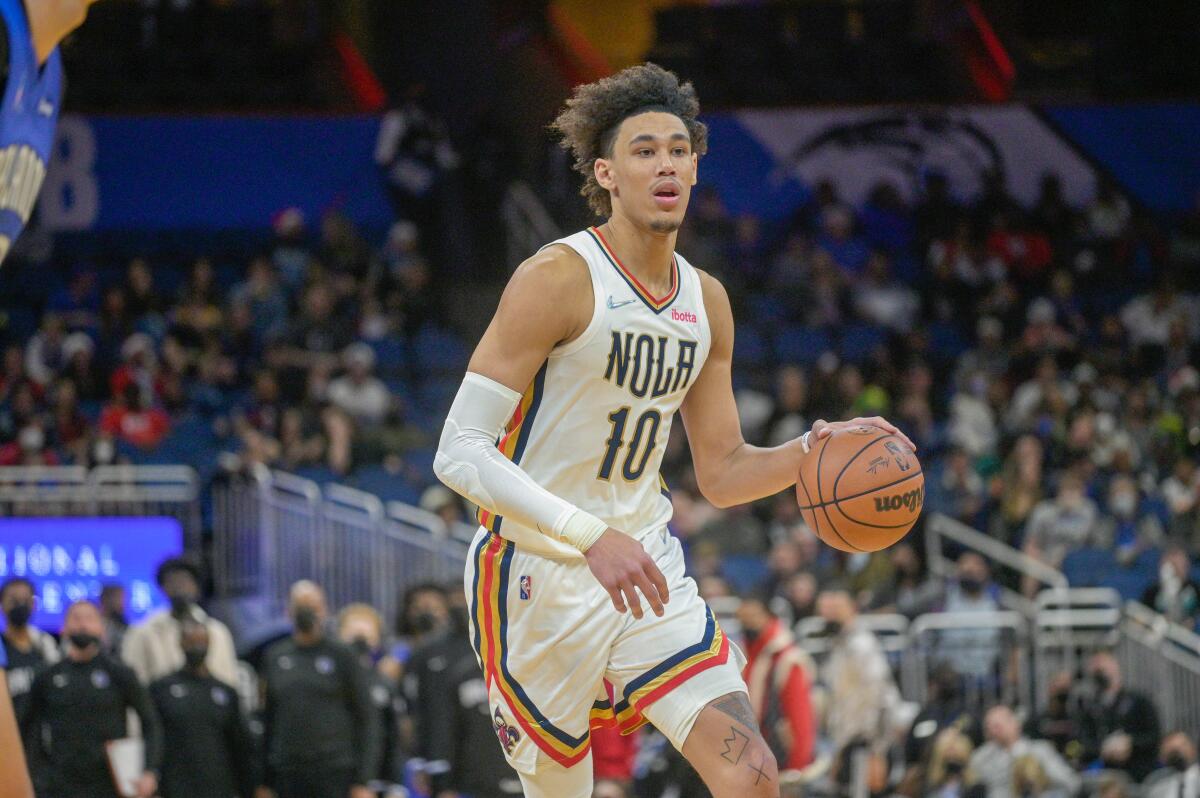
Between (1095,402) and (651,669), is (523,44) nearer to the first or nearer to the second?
(1095,402)

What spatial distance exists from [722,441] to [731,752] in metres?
1.07

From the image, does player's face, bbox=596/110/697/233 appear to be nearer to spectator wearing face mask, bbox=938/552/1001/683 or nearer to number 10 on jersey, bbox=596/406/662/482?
number 10 on jersey, bbox=596/406/662/482

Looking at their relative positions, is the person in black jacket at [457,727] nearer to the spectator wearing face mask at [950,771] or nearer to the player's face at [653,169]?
the spectator wearing face mask at [950,771]

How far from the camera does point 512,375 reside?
4.63 metres

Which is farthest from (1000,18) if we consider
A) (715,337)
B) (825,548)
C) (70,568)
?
(715,337)

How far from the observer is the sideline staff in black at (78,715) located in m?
8.83

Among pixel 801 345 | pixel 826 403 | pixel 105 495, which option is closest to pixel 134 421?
pixel 105 495

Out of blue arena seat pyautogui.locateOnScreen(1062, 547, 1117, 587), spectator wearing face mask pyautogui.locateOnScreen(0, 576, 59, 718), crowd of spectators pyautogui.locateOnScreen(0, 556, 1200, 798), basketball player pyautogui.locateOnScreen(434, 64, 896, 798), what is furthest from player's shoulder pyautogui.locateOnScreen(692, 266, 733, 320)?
blue arena seat pyautogui.locateOnScreen(1062, 547, 1117, 587)

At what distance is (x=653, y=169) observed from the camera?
483cm

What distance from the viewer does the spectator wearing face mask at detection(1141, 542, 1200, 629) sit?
1230 centimetres

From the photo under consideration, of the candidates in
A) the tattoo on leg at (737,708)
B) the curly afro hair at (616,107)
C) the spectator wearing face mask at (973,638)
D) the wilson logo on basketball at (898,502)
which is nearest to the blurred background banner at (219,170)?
the spectator wearing face mask at (973,638)

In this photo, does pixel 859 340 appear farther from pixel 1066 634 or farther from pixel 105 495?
pixel 105 495

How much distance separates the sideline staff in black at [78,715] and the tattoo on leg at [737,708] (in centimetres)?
504

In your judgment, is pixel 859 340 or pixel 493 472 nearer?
pixel 493 472
